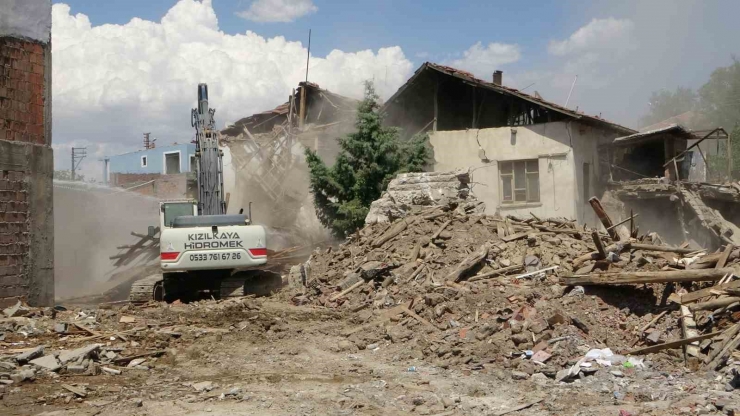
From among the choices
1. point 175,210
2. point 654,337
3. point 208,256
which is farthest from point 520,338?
point 175,210

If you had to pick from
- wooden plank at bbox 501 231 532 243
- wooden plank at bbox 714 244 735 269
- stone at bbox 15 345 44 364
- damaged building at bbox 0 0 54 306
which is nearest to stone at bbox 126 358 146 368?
stone at bbox 15 345 44 364

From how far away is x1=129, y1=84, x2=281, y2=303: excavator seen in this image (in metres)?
13.5

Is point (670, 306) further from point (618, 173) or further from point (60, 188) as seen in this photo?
point (60, 188)

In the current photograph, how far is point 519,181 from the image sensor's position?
23.3 metres

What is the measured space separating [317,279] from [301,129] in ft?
53.8

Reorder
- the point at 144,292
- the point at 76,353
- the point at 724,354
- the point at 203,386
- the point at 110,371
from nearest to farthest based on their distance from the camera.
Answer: the point at 203,386
the point at 724,354
the point at 110,371
the point at 76,353
the point at 144,292

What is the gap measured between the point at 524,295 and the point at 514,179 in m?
Result: 13.5

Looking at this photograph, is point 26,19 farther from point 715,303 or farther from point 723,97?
point 723,97

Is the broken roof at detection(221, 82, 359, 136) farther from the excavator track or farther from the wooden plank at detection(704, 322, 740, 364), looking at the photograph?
the wooden plank at detection(704, 322, 740, 364)

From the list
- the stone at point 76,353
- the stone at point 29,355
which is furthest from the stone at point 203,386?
the stone at point 29,355

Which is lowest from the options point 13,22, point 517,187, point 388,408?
point 388,408

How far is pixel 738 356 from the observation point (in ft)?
24.4

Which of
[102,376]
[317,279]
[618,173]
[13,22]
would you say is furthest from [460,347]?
[618,173]

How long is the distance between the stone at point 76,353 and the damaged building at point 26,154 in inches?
163
